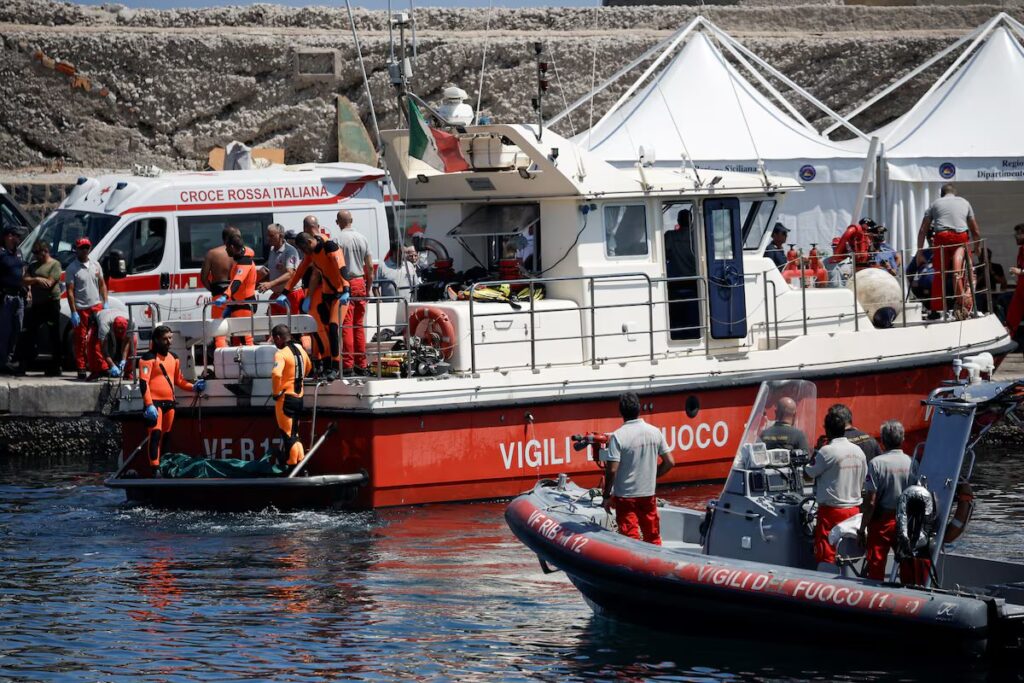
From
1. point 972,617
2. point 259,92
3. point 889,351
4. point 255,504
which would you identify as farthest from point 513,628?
point 259,92

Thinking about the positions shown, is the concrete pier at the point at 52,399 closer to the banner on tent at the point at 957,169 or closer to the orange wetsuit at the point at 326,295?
the orange wetsuit at the point at 326,295

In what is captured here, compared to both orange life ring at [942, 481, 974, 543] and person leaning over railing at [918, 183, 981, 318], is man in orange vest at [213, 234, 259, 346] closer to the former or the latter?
person leaning over railing at [918, 183, 981, 318]

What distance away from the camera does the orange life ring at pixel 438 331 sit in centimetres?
1369

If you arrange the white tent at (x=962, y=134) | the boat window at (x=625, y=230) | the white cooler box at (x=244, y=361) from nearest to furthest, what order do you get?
the white cooler box at (x=244, y=361), the boat window at (x=625, y=230), the white tent at (x=962, y=134)

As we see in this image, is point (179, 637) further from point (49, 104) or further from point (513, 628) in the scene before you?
point (49, 104)

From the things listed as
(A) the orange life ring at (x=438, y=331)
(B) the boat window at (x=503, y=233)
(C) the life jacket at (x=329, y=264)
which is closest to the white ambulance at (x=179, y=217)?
(B) the boat window at (x=503, y=233)

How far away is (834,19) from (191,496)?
754 inches

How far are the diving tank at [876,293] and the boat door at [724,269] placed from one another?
1263mm

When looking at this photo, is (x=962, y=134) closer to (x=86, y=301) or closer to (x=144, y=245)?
(x=144, y=245)

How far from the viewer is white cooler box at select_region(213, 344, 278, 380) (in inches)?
529

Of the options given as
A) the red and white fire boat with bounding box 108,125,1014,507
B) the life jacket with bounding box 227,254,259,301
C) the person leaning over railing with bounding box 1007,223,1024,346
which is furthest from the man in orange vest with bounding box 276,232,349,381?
the person leaning over railing with bounding box 1007,223,1024,346

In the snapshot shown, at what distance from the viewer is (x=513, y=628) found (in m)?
10.3

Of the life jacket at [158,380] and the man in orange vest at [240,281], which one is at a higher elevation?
the man in orange vest at [240,281]

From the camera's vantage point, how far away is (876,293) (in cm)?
1570
